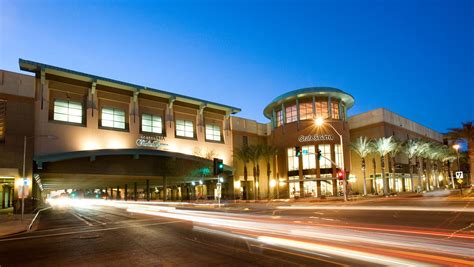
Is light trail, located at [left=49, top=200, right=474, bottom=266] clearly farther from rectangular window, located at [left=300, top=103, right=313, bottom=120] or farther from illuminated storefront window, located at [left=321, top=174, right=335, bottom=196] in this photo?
rectangular window, located at [left=300, top=103, right=313, bottom=120]

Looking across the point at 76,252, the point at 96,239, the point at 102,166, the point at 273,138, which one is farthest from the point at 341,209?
the point at 273,138

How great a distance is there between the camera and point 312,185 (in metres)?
70.1

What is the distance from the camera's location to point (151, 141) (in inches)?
2302

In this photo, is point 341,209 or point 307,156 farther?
point 307,156

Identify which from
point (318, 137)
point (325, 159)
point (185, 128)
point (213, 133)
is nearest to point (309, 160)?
point (325, 159)

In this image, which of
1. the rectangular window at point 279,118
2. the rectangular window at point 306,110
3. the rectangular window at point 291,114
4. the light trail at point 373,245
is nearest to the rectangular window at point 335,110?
the rectangular window at point 306,110

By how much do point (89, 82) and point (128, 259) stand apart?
48949 millimetres

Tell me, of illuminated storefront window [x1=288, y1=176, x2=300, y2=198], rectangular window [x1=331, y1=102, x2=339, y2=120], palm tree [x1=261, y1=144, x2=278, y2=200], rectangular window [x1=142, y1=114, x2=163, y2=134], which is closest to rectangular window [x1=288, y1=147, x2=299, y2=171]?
illuminated storefront window [x1=288, y1=176, x2=300, y2=198]

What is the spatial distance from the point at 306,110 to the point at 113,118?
3745 cm

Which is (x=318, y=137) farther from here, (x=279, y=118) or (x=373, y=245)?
(x=373, y=245)

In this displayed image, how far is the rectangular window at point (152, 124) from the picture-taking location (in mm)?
59844

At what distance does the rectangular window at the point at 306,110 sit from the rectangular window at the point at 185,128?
74.2 feet

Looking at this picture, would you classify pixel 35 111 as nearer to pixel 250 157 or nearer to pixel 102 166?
pixel 102 166

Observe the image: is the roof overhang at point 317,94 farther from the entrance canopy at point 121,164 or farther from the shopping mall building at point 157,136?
the entrance canopy at point 121,164
